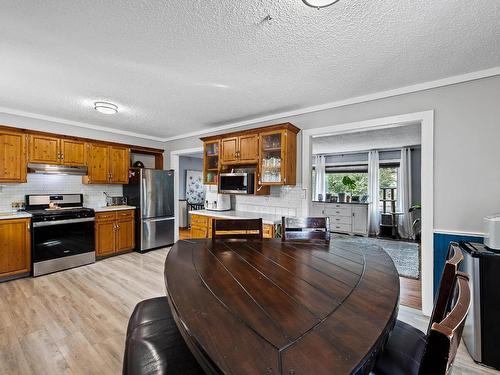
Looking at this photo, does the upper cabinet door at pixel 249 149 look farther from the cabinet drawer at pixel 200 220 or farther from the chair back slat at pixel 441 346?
the chair back slat at pixel 441 346

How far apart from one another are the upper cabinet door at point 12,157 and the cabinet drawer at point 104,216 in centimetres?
116

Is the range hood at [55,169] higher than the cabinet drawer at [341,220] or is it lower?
higher

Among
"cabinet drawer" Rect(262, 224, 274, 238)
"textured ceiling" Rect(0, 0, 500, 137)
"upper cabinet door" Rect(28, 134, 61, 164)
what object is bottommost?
"cabinet drawer" Rect(262, 224, 274, 238)

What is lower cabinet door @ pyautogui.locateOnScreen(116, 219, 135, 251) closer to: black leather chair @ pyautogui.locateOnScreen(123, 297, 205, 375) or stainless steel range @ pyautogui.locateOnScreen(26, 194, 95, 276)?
stainless steel range @ pyautogui.locateOnScreen(26, 194, 95, 276)

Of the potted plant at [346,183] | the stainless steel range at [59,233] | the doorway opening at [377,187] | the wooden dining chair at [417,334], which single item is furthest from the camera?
the potted plant at [346,183]

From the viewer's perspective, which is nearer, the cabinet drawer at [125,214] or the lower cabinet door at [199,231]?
the lower cabinet door at [199,231]

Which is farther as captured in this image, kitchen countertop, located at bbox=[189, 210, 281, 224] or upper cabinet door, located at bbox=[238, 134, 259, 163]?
upper cabinet door, located at bbox=[238, 134, 259, 163]

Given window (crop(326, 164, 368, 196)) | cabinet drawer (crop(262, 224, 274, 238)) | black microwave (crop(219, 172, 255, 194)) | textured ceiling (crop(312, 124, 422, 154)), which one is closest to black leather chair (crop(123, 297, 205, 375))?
cabinet drawer (crop(262, 224, 274, 238))

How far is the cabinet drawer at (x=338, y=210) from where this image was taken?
7141 millimetres

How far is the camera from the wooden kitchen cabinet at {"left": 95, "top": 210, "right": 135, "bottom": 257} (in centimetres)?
444

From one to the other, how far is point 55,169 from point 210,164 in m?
2.57

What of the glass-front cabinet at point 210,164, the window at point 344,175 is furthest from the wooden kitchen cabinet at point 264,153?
the window at point 344,175

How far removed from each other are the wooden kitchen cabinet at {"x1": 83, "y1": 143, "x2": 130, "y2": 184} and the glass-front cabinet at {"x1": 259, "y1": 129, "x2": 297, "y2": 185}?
117 inches

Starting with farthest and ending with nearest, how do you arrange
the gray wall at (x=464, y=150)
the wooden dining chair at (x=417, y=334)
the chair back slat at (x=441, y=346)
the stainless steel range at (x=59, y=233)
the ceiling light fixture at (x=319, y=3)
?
1. the stainless steel range at (x=59, y=233)
2. the gray wall at (x=464, y=150)
3. the ceiling light fixture at (x=319, y=3)
4. the wooden dining chair at (x=417, y=334)
5. the chair back slat at (x=441, y=346)
